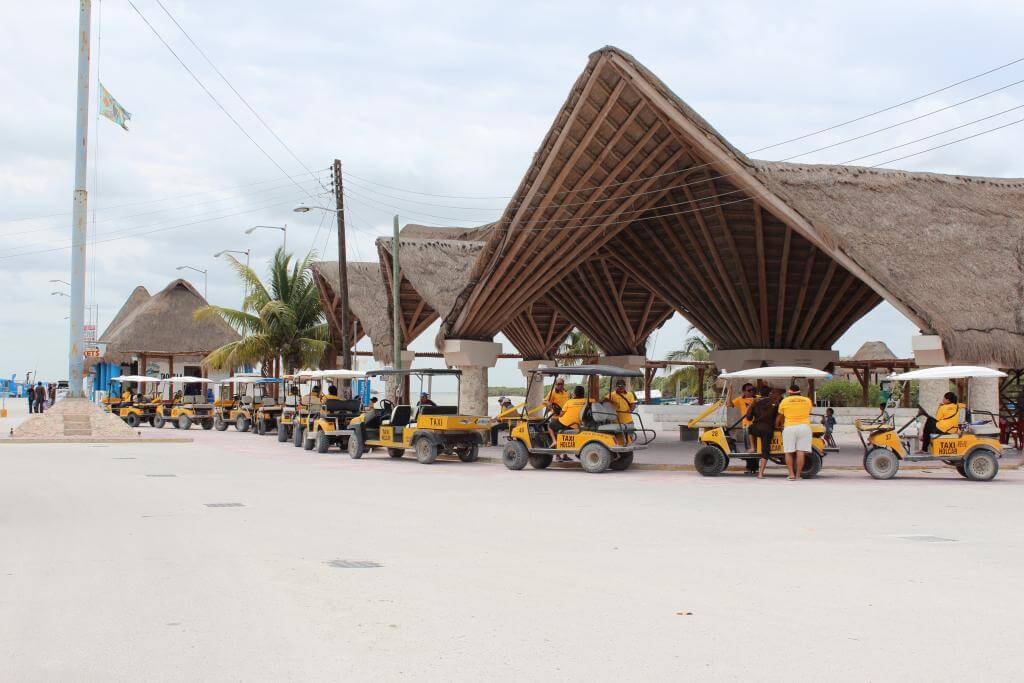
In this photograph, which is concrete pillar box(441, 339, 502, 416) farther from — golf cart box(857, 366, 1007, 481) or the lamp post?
golf cart box(857, 366, 1007, 481)

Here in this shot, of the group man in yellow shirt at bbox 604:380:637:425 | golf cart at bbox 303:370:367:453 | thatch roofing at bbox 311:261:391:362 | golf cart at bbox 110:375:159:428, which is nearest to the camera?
man in yellow shirt at bbox 604:380:637:425

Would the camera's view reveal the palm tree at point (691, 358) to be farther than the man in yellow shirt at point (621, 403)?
Yes

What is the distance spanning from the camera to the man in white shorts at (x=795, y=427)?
17156 millimetres

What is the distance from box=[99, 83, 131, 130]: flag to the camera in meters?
28.3

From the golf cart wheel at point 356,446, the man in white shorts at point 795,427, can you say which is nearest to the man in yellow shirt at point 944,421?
the man in white shorts at point 795,427

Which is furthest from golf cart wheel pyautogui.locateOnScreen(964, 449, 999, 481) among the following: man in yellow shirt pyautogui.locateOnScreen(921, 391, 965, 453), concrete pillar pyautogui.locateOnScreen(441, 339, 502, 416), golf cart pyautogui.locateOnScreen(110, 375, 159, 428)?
golf cart pyautogui.locateOnScreen(110, 375, 159, 428)

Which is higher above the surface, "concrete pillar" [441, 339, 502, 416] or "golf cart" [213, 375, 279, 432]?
"concrete pillar" [441, 339, 502, 416]

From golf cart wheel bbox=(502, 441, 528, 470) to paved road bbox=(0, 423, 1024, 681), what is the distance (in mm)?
5584

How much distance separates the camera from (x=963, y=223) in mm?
27016

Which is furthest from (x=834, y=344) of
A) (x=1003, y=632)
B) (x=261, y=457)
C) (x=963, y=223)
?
(x=1003, y=632)

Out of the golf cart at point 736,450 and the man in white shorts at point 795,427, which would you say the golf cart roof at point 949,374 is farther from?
the man in white shorts at point 795,427

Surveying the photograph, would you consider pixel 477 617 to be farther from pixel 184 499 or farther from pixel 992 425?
pixel 992 425

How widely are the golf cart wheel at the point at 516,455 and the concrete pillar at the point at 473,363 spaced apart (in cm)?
1090

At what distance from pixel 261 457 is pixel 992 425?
1540 centimetres
